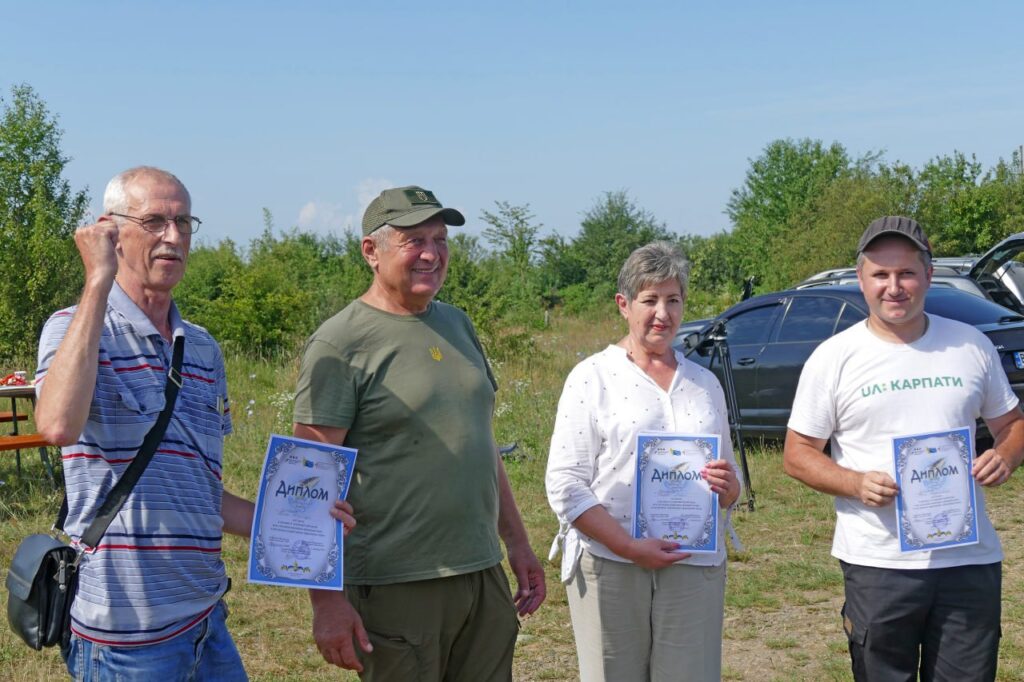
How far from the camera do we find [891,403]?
10.0 feet

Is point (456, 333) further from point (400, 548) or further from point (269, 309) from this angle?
point (269, 309)

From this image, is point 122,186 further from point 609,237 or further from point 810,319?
point 609,237

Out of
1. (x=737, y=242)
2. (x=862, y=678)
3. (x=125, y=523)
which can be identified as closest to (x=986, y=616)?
(x=862, y=678)

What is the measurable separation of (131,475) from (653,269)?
1668 millimetres

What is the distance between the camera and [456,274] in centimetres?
1691

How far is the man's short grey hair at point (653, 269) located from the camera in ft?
10.4

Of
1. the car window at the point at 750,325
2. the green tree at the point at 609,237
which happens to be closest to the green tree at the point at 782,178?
the green tree at the point at 609,237

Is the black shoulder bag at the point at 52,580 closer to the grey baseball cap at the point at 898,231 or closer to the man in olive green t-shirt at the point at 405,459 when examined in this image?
the man in olive green t-shirt at the point at 405,459

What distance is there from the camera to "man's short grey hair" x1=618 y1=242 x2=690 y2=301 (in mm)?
3162

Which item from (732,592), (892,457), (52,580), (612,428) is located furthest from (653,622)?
(732,592)

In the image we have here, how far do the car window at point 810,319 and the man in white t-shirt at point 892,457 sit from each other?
6035 mm

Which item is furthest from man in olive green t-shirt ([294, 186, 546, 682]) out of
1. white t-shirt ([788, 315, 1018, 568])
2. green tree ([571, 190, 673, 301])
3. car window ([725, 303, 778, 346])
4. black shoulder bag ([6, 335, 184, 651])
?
green tree ([571, 190, 673, 301])

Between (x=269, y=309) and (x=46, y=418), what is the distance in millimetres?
15932

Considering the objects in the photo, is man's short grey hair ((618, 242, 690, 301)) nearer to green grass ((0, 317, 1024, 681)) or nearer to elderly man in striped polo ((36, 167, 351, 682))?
elderly man in striped polo ((36, 167, 351, 682))
